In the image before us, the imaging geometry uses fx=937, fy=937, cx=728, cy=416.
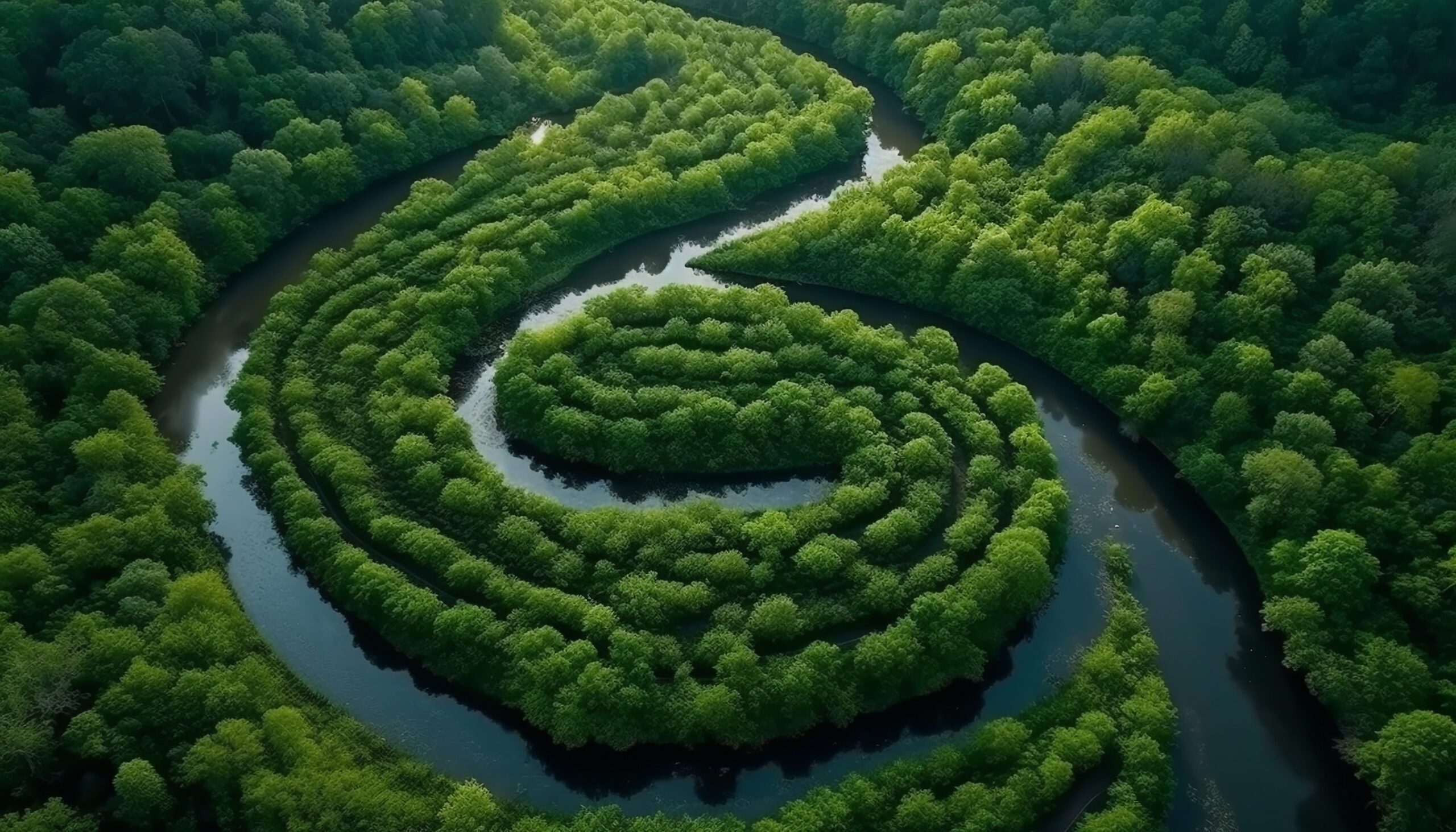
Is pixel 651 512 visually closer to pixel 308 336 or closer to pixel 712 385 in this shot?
pixel 712 385

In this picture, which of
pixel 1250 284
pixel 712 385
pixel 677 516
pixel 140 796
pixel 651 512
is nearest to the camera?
pixel 140 796

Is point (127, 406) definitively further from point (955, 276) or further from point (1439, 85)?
point (1439, 85)

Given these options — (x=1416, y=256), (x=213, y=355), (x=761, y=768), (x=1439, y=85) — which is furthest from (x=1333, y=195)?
(x=213, y=355)

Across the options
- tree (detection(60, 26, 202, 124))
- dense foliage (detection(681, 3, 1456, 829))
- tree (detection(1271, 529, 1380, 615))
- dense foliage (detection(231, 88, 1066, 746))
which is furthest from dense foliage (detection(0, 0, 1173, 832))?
tree (detection(1271, 529, 1380, 615))

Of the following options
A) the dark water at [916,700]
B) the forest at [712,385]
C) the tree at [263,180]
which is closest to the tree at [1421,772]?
the forest at [712,385]

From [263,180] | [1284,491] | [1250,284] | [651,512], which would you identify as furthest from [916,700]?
[263,180]

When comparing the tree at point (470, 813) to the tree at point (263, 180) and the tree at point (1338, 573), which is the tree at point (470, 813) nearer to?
the tree at point (1338, 573)
